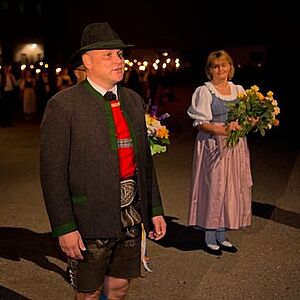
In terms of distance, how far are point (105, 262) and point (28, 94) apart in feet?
60.7

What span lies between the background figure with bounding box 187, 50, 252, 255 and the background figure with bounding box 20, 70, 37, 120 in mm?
15611

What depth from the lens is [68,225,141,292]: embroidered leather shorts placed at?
11.8ft

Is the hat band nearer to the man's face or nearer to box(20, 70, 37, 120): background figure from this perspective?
the man's face

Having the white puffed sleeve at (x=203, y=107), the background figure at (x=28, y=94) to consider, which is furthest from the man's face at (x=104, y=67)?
the background figure at (x=28, y=94)

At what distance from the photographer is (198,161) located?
21.0 ft

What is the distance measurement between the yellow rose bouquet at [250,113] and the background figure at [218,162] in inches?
3.7

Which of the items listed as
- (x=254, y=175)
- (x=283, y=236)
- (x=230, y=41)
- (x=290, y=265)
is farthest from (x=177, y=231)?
(x=230, y=41)

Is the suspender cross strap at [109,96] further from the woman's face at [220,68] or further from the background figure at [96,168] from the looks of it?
the woman's face at [220,68]

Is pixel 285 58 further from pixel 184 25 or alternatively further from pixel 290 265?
pixel 290 265

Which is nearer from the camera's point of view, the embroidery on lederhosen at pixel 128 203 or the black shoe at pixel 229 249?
the embroidery on lederhosen at pixel 128 203

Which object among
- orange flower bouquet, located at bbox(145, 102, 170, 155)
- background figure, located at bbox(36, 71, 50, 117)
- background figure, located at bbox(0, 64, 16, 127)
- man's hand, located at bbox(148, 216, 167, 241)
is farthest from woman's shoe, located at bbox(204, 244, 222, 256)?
background figure, located at bbox(36, 71, 50, 117)

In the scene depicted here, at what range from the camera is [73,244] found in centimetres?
344

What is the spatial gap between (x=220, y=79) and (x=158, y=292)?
2.14m

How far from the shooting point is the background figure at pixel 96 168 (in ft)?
11.2
